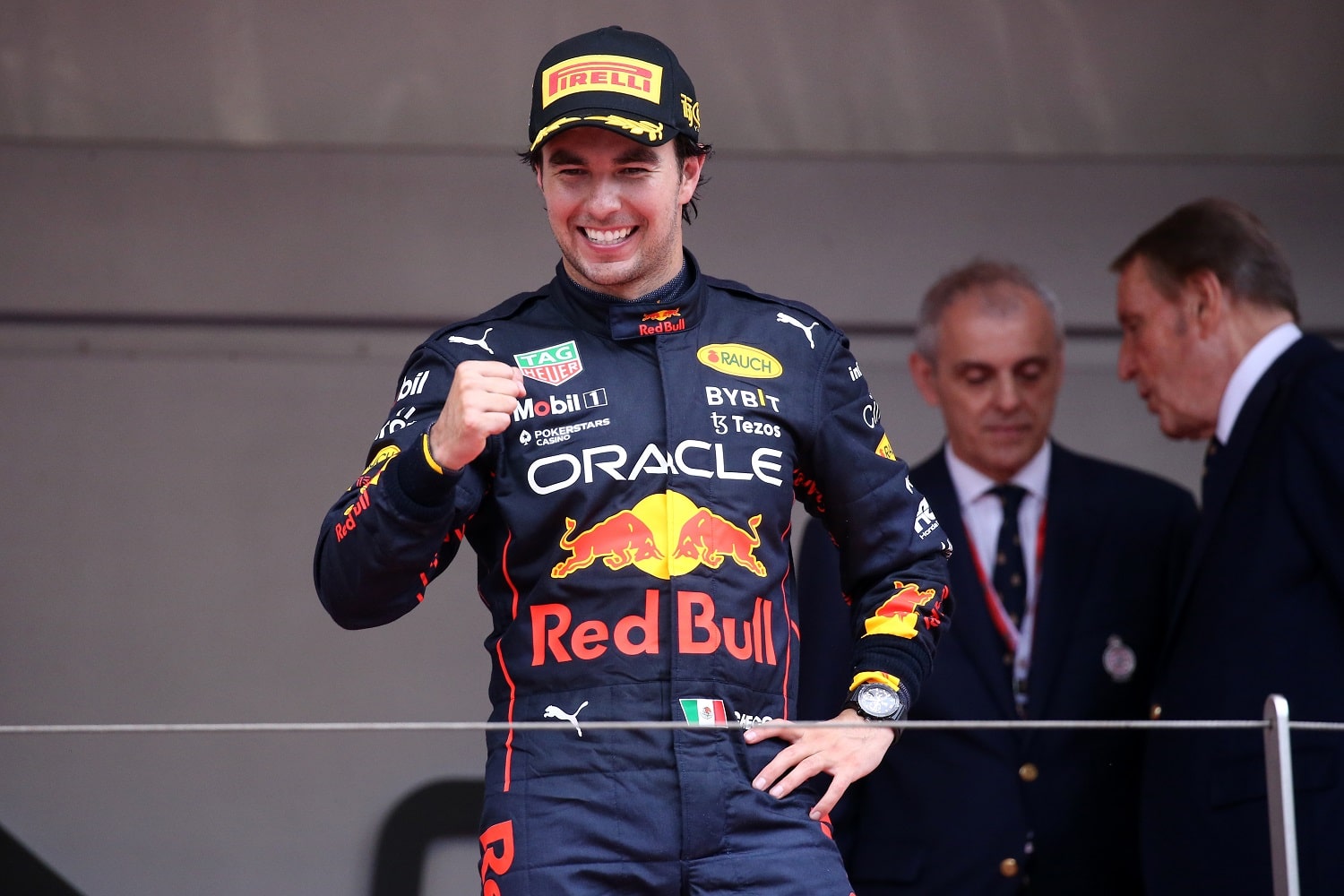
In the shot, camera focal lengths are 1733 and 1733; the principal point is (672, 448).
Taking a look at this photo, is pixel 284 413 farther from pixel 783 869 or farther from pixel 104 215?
pixel 783 869

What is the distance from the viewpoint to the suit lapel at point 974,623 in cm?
248

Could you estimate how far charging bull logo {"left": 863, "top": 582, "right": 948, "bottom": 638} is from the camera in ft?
5.28

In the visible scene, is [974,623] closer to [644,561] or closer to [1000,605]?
[1000,605]

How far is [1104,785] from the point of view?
2.47 meters

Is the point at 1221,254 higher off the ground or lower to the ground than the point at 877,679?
→ higher

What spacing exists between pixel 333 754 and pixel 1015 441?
4.36ft

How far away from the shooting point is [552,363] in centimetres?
162

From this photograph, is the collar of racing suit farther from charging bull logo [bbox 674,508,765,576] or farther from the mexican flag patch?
the mexican flag patch

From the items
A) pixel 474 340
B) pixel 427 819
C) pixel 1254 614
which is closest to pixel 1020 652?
pixel 1254 614

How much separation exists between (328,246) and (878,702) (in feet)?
6.29

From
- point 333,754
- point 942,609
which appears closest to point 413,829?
point 333,754

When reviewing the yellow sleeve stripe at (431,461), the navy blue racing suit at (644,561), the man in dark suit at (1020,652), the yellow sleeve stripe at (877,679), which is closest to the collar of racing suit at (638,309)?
the navy blue racing suit at (644,561)

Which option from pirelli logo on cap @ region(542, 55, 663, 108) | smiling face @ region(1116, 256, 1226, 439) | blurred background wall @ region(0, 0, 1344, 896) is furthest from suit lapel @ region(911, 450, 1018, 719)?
pirelli logo on cap @ region(542, 55, 663, 108)

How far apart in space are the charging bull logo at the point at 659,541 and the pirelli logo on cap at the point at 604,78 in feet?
1.22
